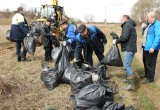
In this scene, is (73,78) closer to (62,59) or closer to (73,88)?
(73,88)

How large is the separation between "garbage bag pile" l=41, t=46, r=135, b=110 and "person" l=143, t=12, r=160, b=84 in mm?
1124

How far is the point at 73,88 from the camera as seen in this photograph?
17.6ft

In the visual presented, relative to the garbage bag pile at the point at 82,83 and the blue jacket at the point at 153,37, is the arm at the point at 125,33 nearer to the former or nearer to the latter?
the blue jacket at the point at 153,37

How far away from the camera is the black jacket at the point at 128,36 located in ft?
19.6

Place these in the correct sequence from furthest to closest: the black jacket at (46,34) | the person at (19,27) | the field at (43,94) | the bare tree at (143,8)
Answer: the bare tree at (143,8)
the black jacket at (46,34)
the person at (19,27)
the field at (43,94)

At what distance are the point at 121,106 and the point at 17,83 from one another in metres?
2.81

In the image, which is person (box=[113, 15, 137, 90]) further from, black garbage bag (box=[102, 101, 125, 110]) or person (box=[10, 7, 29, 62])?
person (box=[10, 7, 29, 62])

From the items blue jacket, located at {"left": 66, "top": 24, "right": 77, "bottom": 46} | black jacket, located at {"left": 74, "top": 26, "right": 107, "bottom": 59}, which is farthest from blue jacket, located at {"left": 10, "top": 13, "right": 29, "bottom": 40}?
black jacket, located at {"left": 74, "top": 26, "right": 107, "bottom": 59}

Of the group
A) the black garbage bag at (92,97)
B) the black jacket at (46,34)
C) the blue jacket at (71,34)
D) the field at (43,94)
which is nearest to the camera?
the black garbage bag at (92,97)

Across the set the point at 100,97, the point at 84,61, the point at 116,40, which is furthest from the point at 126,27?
the point at 100,97

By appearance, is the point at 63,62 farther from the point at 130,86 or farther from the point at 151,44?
the point at 151,44

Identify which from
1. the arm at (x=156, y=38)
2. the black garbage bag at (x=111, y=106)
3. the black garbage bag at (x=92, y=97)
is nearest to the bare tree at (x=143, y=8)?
the arm at (x=156, y=38)

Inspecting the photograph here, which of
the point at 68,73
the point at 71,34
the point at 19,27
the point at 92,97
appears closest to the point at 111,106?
the point at 92,97

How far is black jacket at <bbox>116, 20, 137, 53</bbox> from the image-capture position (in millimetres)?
5973
